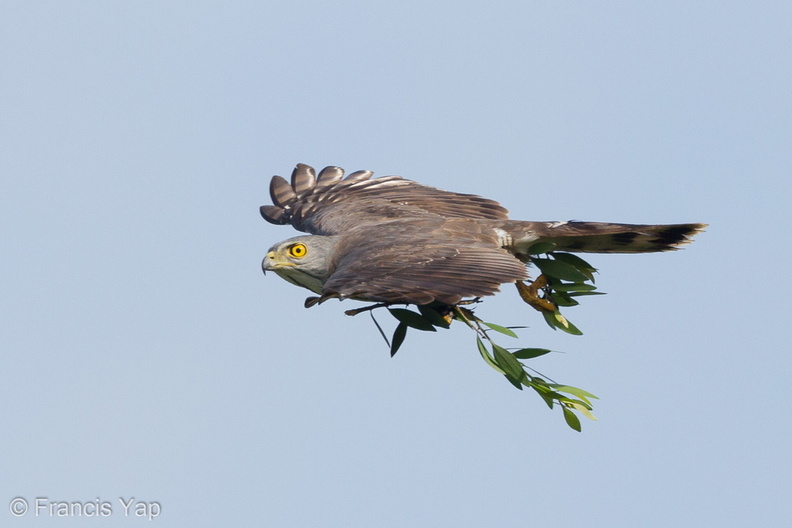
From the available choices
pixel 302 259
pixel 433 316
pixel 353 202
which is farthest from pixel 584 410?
pixel 353 202

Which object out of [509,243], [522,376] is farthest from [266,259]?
[522,376]

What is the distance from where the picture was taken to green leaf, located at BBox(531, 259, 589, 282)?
9383 millimetres

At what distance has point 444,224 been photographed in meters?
10.2

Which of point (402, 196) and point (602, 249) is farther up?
point (402, 196)

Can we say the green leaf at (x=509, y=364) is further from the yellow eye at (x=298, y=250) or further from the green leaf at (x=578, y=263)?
the yellow eye at (x=298, y=250)

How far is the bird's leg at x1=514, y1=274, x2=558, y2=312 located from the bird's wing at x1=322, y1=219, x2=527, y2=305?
40cm

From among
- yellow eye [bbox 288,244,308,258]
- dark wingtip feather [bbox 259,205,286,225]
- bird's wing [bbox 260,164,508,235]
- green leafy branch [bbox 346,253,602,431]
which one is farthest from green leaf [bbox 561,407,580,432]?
dark wingtip feather [bbox 259,205,286,225]

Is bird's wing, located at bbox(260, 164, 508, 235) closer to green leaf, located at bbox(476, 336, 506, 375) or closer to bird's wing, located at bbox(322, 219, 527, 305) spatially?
bird's wing, located at bbox(322, 219, 527, 305)

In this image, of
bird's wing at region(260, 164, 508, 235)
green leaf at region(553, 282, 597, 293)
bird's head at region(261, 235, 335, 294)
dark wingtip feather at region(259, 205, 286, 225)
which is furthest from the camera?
dark wingtip feather at region(259, 205, 286, 225)

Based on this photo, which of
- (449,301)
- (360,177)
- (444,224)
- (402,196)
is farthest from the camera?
(360,177)

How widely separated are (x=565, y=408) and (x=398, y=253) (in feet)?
6.02

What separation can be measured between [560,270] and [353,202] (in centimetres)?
324

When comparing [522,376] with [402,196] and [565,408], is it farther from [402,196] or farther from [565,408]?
[402,196]

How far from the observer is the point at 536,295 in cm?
972
